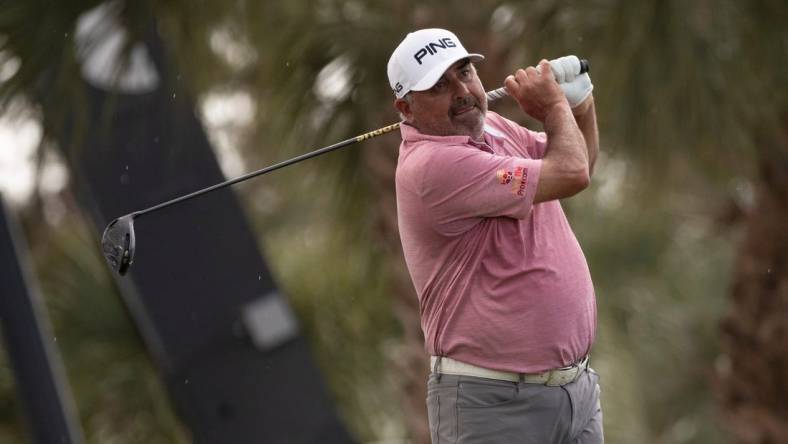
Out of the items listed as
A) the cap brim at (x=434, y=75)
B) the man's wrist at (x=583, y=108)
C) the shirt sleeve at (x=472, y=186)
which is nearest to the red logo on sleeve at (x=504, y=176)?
the shirt sleeve at (x=472, y=186)

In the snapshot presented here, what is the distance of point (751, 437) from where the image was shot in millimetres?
7578

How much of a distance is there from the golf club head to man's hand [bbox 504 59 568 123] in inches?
49.8

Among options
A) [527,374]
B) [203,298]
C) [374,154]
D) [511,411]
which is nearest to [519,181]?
[527,374]

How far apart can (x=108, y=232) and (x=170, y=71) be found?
1.49 metres

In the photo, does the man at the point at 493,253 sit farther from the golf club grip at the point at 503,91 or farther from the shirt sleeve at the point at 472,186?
the golf club grip at the point at 503,91

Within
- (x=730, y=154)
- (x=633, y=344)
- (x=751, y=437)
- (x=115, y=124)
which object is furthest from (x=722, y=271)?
(x=115, y=124)

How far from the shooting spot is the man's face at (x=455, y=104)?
11.9 feet

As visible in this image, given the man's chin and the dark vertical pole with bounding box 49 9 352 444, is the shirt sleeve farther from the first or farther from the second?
the dark vertical pole with bounding box 49 9 352 444

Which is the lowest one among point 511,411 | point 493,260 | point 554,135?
point 511,411

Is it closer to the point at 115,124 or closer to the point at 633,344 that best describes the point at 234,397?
the point at 115,124

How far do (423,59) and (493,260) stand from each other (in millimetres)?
575

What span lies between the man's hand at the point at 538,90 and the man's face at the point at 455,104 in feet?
0.32

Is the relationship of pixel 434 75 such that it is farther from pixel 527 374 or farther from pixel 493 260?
pixel 527 374

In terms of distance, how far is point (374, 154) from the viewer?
7094 millimetres
